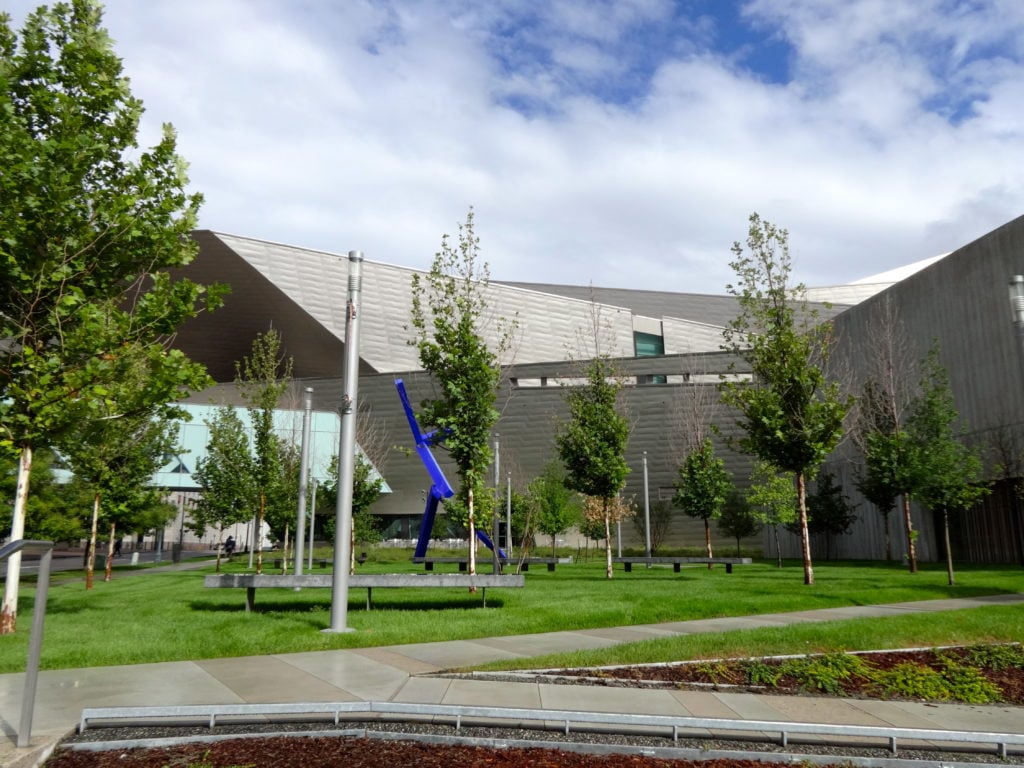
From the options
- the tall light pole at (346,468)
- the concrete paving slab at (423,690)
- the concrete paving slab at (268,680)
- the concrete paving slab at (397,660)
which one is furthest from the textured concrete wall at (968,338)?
the concrete paving slab at (268,680)

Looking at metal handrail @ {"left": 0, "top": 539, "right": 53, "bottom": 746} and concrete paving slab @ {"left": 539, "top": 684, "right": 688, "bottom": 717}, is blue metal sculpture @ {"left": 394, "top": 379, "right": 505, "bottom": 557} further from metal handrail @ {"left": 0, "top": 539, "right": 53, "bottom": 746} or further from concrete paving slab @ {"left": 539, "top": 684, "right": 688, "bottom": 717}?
metal handrail @ {"left": 0, "top": 539, "right": 53, "bottom": 746}

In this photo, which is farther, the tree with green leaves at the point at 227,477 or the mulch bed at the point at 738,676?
the tree with green leaves at the point at 227,477

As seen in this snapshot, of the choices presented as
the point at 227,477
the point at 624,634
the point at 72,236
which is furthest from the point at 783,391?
the point at 227,477

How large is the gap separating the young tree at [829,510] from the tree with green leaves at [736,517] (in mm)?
3498

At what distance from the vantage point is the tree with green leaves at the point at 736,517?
41.3m

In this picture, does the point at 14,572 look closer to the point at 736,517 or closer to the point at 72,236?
the point at 72,236

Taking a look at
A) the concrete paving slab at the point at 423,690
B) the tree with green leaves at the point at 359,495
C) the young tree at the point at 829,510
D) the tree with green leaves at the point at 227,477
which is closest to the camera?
the concrete paving slab at the point at 423,690

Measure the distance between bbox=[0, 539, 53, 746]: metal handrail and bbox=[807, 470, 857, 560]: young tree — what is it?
3736 centimetres

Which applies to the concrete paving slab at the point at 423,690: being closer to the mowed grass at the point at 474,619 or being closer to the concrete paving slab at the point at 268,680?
the concrete paving slab at the point at 268,680

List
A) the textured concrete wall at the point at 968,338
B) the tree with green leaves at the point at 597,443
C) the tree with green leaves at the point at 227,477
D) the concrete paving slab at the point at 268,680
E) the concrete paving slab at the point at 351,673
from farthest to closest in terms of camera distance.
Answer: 1. the textured concrete wall at the point at 968,338
2. the tree with green leaves at the point at 227,477
3. the tree with green leaves at the point at 597,443
4. the concrete paving slab at the point at 351,673
5. the concrete paving slab at the point at 268,680

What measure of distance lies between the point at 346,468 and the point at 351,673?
383 centimetres

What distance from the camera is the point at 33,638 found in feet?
16.0

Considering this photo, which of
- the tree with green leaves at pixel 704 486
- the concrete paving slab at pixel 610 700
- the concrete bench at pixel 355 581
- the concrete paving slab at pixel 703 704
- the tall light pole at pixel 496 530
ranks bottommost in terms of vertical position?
the concrete paving slab at pixel 703 704

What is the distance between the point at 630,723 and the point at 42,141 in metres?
10.8
